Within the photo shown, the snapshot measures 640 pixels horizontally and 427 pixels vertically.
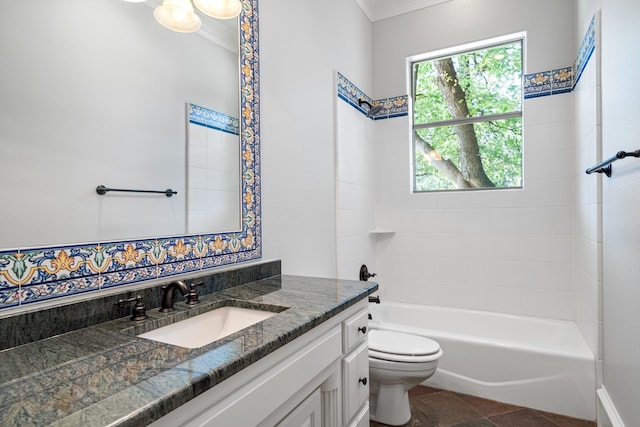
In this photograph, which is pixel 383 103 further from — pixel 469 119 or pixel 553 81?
pixel 553 81

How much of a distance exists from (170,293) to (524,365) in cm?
207

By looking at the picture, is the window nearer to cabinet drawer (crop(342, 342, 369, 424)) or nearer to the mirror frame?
the mirror frame

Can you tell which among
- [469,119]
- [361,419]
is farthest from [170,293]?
[469,119]

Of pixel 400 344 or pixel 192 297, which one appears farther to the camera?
pixel 400 344

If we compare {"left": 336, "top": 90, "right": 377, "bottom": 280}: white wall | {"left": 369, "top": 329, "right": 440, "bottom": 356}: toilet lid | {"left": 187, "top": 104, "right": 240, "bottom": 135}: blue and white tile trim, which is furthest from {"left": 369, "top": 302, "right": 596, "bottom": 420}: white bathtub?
{"left": 187, "top": 104, "right": 240, "bottom": 135}: blue and white tile trim

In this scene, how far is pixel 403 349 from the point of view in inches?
76.0

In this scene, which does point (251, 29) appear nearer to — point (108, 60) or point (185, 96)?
point (185, 96)

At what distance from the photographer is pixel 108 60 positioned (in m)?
1.10

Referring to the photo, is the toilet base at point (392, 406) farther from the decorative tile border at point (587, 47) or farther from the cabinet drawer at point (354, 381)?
the decorative tile border at point (587, 47)

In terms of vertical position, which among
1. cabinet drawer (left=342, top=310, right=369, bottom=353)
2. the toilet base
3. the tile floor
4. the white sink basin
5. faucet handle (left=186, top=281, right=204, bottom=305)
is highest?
faucet handle (left=186, top=281, right=204, bottom=305)

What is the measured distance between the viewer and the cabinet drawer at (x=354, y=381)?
4.19 feet

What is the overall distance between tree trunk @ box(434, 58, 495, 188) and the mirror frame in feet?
6.44

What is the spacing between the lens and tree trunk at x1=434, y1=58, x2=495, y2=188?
2.94 metres

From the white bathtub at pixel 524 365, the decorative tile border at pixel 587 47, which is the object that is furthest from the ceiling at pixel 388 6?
the white bathtub at pixel 524 365
